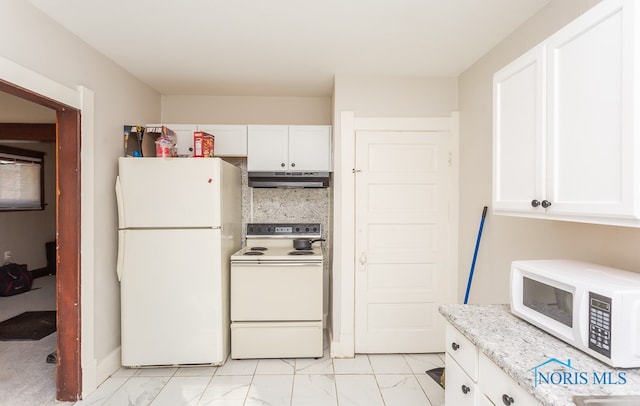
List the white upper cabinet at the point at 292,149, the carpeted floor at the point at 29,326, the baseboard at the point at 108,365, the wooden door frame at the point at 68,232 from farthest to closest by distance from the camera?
the carpeted floor at the point at 29,326 → the white upper cabinet at the point at 292,149 → the baseboard at the point at 108,365 → the wooden door frame at the point at 68,232

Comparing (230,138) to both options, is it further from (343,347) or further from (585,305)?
(585,305)

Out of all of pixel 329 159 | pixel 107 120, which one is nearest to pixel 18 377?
pixel 107 120

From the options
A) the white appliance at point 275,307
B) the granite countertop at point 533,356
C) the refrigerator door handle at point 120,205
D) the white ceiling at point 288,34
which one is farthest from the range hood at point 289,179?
the granite countertop at point 533,356

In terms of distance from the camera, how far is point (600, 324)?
1.07 m

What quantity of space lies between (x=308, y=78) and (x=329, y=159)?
29.1 inches

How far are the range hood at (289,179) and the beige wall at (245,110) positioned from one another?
0.72 metres

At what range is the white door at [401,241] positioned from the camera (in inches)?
115

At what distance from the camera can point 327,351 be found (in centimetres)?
303

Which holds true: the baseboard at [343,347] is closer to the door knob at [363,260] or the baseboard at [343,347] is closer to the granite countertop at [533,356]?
the door knob at [363,260]

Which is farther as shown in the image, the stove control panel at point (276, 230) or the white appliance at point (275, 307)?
the stove control panel at point (276, 230)

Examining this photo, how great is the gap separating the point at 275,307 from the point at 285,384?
1.91ft

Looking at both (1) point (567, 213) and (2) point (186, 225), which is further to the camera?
(2) point (186, 225)

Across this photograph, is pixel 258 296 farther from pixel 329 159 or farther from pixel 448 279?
pixel 448 279

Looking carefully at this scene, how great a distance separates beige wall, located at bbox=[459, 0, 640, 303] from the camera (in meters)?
1.51
